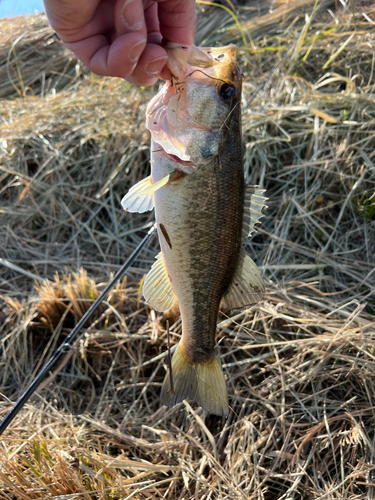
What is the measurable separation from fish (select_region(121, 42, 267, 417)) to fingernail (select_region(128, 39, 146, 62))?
0.45 feet

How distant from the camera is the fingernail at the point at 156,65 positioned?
170cm

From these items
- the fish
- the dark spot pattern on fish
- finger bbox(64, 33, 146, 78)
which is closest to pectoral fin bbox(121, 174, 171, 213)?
the fish

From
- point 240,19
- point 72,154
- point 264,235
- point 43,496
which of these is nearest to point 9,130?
point 72,154

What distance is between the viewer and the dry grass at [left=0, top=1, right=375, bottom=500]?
2273 mm

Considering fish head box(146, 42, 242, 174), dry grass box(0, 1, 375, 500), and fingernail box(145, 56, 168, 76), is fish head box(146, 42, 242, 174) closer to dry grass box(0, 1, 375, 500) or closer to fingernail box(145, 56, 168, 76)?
fingernail box(145, 56, 168, 76)

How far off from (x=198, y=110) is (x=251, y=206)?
518mm

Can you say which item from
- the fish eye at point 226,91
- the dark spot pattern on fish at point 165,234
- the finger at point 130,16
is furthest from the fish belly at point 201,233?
the finger at point 130,16

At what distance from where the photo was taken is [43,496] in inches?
77.5

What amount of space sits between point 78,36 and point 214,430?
8.09 ft

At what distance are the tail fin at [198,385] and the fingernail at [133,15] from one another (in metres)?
1.55

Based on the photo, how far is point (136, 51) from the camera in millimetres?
1672

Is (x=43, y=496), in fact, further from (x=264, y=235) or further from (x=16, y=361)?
(x=264, y=235)

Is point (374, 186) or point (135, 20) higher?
point (135, 20)

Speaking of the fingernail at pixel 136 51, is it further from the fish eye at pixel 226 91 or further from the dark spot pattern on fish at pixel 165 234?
the dark spot pattern on fish at pixel 165 234
